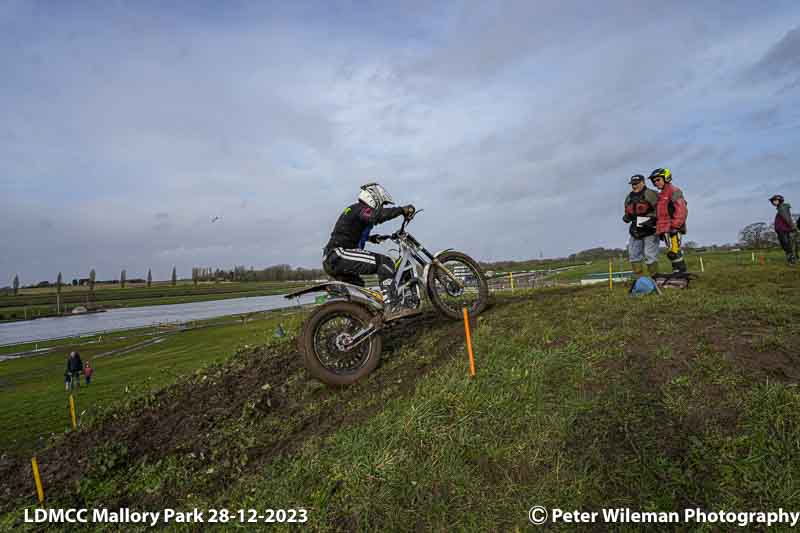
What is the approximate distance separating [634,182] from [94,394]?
37.4 meters

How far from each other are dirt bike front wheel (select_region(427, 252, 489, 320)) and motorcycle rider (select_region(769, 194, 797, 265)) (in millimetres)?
15200

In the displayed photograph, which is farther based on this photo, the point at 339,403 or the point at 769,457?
the point at 339,403

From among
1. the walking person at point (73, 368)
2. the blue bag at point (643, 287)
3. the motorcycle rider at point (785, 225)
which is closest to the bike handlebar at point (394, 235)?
the blue bag at point (643, 287)

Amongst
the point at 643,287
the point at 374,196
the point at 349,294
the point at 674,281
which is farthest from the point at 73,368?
the point at 674,281

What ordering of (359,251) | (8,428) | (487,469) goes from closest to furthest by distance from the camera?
(487,469) < (359,251) < (8,428)

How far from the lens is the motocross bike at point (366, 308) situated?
593 cm

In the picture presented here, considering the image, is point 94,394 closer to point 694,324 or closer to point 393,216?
point 393,216

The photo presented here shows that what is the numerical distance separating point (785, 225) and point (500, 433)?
1859 centimetres

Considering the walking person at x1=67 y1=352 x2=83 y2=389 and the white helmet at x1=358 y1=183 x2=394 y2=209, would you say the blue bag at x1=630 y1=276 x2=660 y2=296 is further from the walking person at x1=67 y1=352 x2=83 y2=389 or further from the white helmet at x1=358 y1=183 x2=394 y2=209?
the walking person at x1=67 y1=352 x2=83 y2=389

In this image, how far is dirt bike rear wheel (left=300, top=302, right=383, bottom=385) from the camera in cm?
581

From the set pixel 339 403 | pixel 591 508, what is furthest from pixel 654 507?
pixel 339 403

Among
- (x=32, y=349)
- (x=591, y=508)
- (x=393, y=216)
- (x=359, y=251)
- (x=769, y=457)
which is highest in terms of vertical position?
(x=393, y=216)

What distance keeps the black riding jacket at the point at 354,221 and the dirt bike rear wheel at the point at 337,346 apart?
116cm

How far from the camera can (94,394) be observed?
3047 cm
